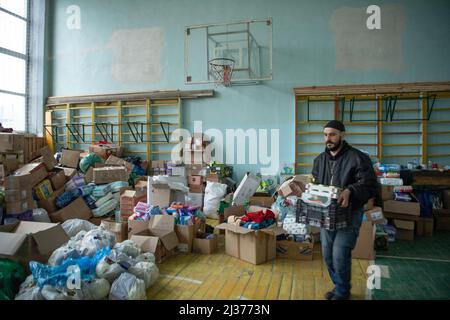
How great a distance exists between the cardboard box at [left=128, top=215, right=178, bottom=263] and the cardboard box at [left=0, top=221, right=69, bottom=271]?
27.8 inches

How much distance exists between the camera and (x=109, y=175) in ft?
17.0

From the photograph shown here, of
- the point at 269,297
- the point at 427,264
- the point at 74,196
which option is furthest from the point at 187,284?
the point at 74,196

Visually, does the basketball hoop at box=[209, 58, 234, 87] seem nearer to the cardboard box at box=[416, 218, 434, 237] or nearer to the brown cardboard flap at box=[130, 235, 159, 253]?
the brown cardboard flap at box=[130, 235, 159, 253]

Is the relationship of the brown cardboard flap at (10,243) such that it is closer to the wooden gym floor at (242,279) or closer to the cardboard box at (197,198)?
the wooden gym floor at (242,279)

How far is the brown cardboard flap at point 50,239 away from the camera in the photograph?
2678 millimetres

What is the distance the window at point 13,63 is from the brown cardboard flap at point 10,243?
5.40 m

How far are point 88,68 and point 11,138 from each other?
10.4ft

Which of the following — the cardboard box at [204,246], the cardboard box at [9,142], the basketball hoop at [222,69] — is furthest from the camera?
the basketball hoop at [222,69]

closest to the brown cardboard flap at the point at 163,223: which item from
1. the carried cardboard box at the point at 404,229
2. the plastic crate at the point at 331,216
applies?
the plastic crate at the point at 331,216

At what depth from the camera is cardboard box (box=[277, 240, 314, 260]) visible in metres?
3.35

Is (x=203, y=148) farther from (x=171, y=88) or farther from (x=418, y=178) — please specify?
(x=418, y=178)

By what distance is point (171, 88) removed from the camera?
6688mm

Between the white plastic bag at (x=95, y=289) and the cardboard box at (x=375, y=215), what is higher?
the cardboard box at (x=375, y=215)

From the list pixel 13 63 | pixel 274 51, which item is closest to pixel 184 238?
pixel 274 51
